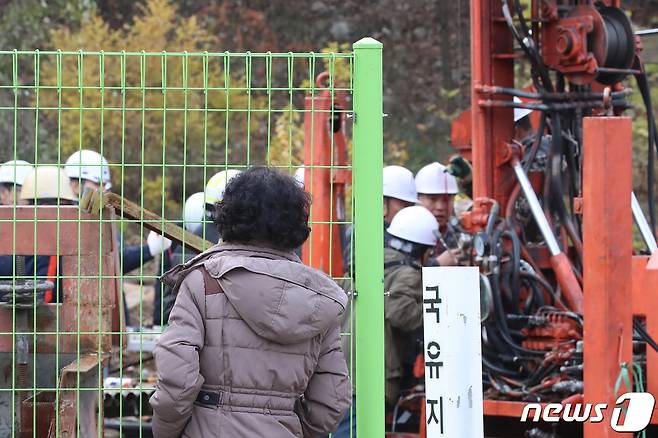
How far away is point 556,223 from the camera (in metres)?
A: 7.12

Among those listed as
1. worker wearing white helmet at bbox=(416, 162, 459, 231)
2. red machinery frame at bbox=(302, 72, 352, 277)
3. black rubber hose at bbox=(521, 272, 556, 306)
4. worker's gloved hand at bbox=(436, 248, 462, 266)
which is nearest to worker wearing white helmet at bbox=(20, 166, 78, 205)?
red machinery frame at bbox=(302, 72, 352, 277)

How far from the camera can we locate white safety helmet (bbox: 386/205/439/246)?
686 centimetres

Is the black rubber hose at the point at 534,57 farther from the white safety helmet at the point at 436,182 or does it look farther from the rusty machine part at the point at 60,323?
the rusty machine part at the point at 60,323

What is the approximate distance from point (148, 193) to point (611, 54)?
7.85 m

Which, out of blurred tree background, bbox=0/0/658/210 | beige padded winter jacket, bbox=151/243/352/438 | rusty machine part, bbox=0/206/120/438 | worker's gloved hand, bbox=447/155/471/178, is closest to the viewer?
beige padded winter jacket, bbox=151/243/352/438

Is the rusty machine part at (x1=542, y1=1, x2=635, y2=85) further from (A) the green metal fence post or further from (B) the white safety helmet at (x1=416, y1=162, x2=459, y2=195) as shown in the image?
(A) the green metal fence post

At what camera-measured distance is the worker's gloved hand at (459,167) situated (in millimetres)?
7797

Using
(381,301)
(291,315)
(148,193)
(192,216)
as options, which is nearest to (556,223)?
(192,216)

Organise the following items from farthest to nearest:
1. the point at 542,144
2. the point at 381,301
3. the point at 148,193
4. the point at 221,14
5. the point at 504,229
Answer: the point at 221,14 < the point at 148,193 < the point at 542,144 < the point at 504,229 < the point at 381,301

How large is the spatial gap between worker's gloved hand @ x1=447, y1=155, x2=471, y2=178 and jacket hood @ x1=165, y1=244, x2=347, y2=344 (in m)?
4.24

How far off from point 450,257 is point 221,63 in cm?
946

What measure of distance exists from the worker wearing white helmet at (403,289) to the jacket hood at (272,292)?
8.63 ft

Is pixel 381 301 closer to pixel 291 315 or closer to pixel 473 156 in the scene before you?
pixel 291 315

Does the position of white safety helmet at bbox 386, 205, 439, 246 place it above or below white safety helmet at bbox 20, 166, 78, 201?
below
